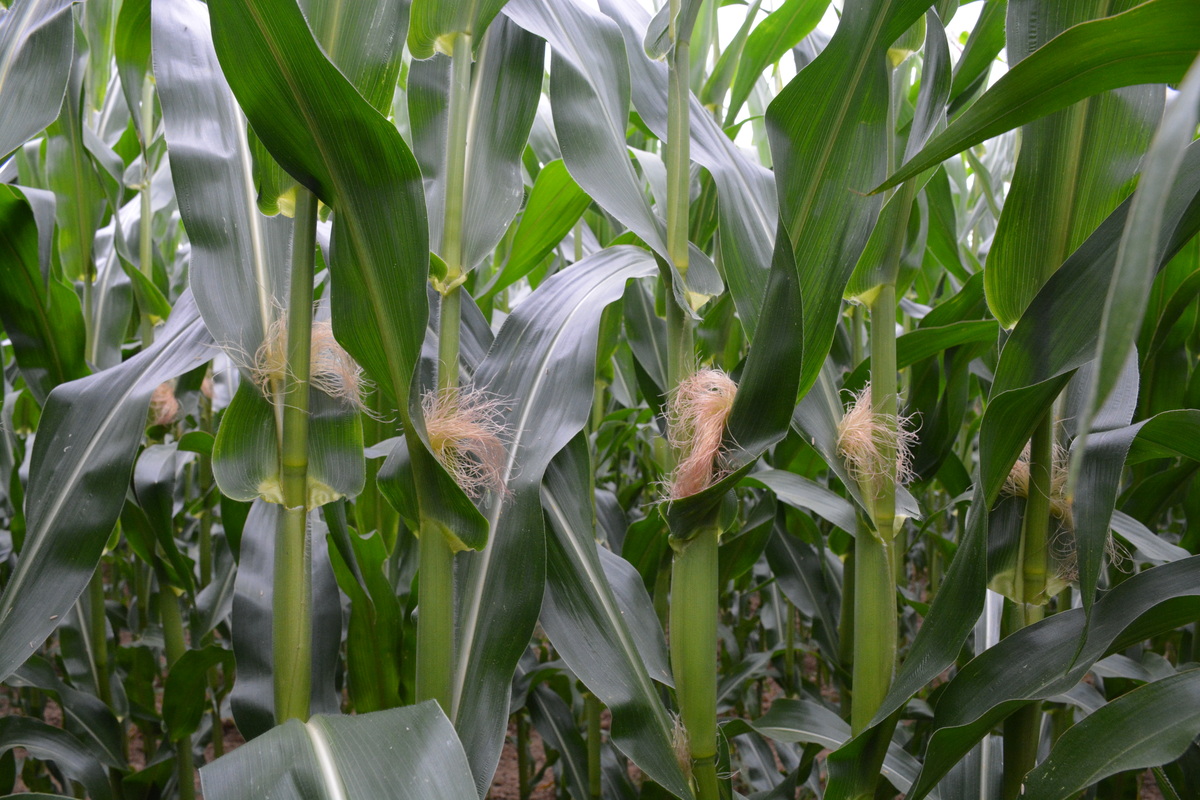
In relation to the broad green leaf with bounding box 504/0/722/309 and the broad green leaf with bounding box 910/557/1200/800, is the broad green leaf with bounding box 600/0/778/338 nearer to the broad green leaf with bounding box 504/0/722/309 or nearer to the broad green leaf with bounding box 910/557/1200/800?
the broad green leaf with bounding box 504/0/722/309

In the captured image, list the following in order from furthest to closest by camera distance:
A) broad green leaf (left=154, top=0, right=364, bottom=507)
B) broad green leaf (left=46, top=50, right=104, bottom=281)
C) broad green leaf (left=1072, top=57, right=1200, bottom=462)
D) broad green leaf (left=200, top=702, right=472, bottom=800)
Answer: broad green leaf (left=46, top=50, right=104, bottom=281)
broad green leaf (left=154, top=0, right=364, bottom=507)
broad green leaf (left=200, top=702, right=472, bottom=800)
broad green leaf (left=1072, top=57, right=1200, bottom=462)

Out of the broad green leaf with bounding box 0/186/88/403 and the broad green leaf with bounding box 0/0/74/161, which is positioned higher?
the broad green leaf with bounding box 0/0/74/161

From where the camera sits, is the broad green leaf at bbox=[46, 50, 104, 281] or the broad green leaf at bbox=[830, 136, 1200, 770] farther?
the broad green leaf at bbox=[46, 50, 104, 281]

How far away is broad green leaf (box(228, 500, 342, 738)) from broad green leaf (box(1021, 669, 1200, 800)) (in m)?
0.92

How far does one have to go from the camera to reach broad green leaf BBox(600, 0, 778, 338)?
963mm

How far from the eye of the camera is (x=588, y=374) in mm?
997

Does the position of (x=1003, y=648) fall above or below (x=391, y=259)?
below

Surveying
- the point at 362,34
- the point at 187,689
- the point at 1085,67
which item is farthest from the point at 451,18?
the point at 187,689

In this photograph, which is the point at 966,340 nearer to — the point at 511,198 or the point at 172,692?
the point at 511,198

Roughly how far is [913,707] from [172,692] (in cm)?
140

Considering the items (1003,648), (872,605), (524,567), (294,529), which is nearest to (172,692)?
(294,529)

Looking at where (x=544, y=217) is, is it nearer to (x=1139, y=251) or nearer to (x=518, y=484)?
(x=518, y=484)

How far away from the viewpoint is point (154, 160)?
1.99 meters

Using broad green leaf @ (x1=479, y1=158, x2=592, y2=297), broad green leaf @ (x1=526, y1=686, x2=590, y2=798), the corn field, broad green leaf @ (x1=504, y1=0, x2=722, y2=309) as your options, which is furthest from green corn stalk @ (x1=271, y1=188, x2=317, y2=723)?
broad green leaf @ (x1=526, y1=686, x2=590, y2=798)
